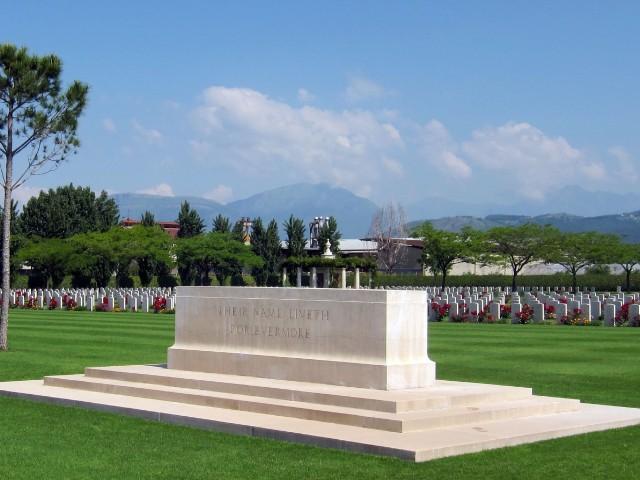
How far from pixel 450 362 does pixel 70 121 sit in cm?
1074

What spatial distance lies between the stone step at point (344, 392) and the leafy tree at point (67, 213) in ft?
214

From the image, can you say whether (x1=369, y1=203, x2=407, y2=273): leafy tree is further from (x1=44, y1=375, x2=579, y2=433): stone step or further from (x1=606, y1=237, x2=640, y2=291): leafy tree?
(x1=44, y1=375, x2=579, y2=433): stone step

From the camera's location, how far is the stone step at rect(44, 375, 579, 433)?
35.6 feet

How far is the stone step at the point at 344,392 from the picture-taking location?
1148 cm

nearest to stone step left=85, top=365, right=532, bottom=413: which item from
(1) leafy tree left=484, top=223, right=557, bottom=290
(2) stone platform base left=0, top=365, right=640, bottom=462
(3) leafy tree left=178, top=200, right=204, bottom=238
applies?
(2) stone platform base left=0, top=365, right=640, bottom=462

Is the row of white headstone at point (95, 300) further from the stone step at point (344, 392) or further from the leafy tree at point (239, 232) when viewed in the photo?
the stone step at point (344, 392)

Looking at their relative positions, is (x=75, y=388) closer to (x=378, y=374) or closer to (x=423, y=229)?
(x=378, y=374)

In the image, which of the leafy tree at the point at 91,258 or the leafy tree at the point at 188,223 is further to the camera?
the leafy tree at the point at 188,223

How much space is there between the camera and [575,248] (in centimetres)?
6569

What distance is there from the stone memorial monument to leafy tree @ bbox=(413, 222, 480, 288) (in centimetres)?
5133

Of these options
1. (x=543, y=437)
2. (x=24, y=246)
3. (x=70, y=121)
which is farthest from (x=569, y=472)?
(x=24, y=246)

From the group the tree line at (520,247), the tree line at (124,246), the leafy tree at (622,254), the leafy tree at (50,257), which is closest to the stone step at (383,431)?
the tree line at (124,246)

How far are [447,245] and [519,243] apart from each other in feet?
15.2

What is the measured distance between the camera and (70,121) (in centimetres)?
2336
